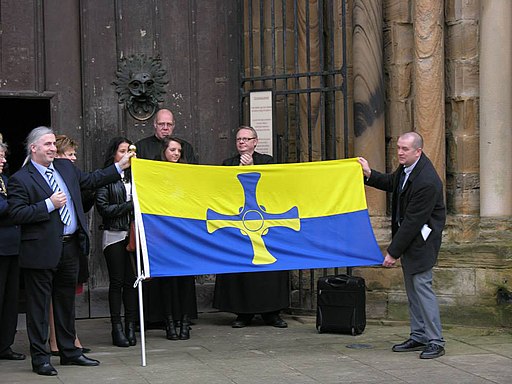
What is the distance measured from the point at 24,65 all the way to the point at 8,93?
12.0 inches

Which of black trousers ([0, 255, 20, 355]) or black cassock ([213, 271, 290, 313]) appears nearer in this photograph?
black trousers ([0, 255, 20, 355])

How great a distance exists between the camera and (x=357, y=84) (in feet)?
33.8

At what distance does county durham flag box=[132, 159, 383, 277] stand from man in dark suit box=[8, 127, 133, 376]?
0.51m

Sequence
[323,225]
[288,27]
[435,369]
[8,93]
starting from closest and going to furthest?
[435,369]
[323,225]
[8,93]
[288,27]

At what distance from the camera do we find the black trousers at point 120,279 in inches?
356

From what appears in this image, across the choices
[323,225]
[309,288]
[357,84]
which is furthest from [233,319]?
[357,84]

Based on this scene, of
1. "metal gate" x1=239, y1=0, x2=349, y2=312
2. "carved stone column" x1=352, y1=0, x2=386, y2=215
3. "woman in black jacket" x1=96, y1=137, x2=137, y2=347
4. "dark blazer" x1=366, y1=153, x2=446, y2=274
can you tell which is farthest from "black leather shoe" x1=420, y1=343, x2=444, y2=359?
"woman in black jacket" x1=96, y1=137, x2=137, y2=347

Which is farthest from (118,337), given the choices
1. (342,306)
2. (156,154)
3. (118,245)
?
(342,306)

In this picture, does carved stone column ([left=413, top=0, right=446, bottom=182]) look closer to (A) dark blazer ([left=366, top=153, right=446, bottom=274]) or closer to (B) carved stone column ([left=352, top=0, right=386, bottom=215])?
(B) carved stone column ([left=352, top=0, right=386, bottom=215])

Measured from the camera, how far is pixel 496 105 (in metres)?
9.80

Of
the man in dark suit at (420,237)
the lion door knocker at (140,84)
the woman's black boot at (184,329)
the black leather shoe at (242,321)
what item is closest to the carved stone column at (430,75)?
the man in dark suit at (420,237)

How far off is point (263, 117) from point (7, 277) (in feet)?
10.7

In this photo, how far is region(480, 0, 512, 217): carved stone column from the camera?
9.80m

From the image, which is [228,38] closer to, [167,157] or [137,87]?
[137,87]
